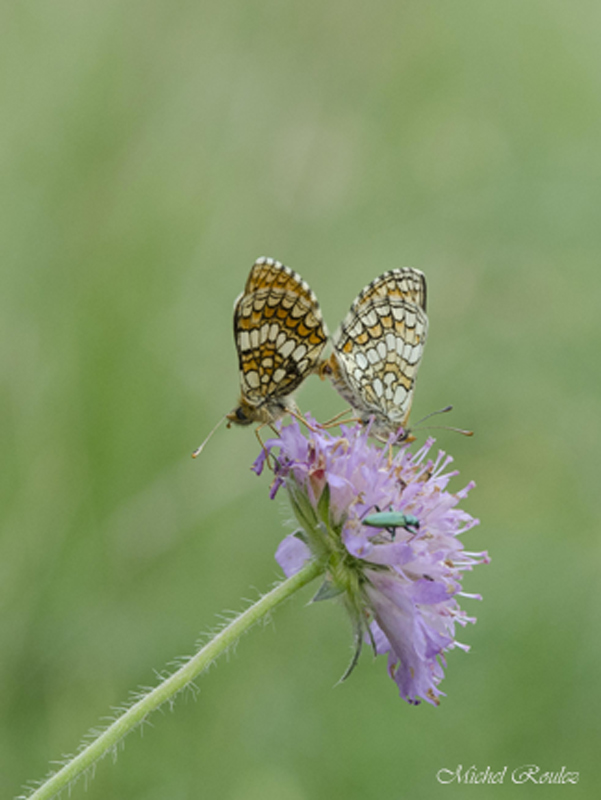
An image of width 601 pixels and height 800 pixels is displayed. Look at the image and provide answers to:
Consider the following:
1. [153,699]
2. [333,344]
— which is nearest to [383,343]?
[333,344]

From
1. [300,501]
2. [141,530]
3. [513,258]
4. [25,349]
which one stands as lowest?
→ [300,501]

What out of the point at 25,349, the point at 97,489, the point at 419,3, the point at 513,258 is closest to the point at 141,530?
the point at 97,489

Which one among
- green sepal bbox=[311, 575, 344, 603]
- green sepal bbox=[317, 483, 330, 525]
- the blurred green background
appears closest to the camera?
green sepal bbox=[311, 575, 344, 603]

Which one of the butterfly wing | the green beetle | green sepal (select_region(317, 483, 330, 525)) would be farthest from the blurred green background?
the butterfly wing

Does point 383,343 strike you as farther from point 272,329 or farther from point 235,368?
point 235,368

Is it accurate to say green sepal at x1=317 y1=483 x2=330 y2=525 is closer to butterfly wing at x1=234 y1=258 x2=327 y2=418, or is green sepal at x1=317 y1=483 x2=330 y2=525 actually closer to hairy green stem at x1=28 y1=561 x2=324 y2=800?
hairy green stem at x1=28 y1=561 x2=324 y2=800

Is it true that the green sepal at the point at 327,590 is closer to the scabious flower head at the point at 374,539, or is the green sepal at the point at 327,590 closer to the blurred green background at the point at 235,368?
the scabious flower head at the point at 374,539

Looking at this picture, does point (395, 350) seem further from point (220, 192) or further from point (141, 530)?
point (220, 192)
